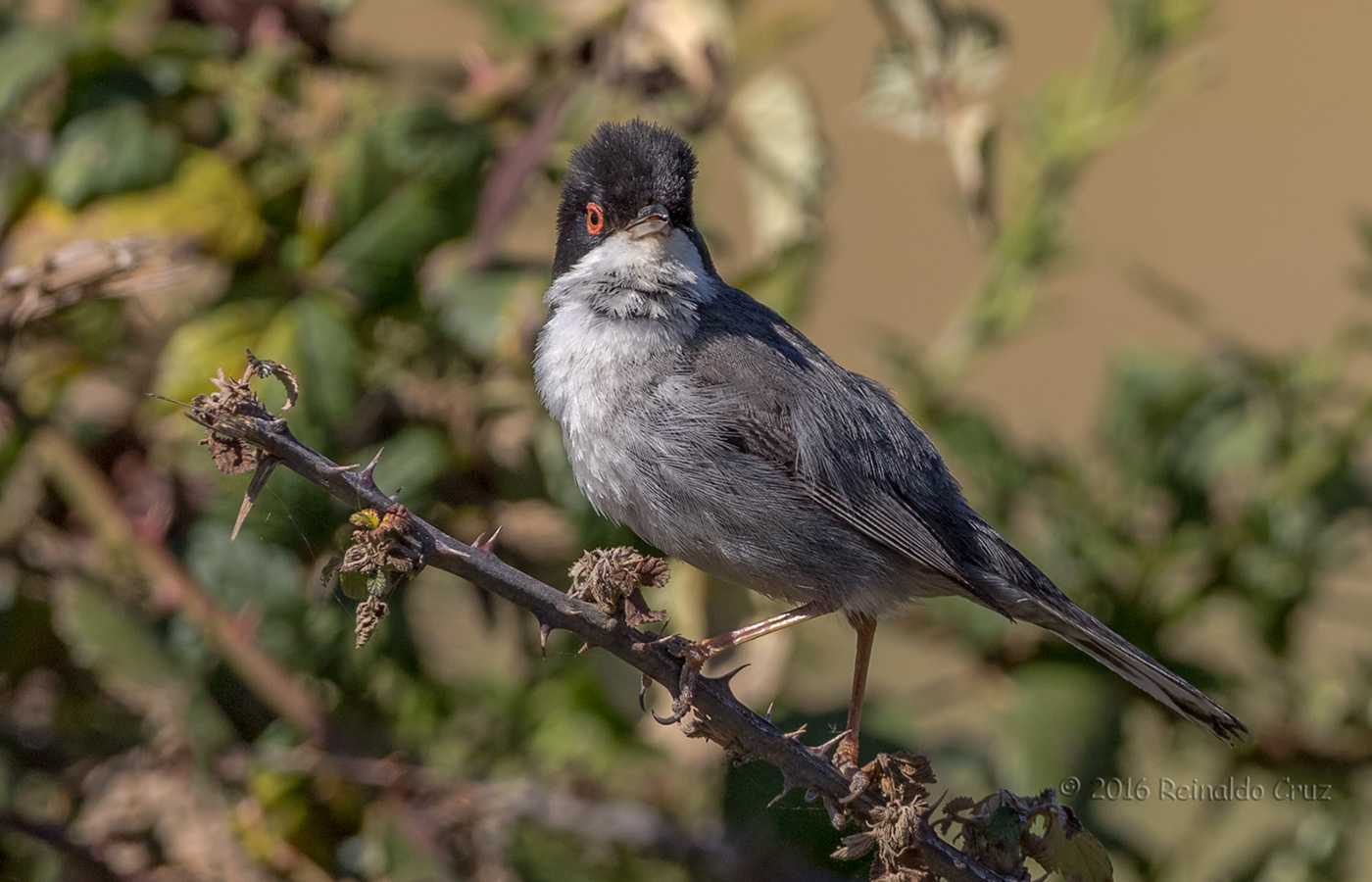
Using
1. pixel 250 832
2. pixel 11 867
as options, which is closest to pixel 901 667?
pixel 250 832

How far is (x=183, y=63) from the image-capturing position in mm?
3117

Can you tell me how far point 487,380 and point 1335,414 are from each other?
7.40ft

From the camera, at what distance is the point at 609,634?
5.99 ft

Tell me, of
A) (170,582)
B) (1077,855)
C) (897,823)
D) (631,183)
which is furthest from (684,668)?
(170,582)

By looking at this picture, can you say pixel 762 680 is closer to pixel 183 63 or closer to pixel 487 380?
pixel 487 380

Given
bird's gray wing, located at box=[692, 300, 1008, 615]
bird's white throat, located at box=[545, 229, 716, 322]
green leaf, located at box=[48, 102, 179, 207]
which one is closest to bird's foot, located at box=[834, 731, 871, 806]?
bird's gray wing, located at box=[692, 300, 1008, 615]

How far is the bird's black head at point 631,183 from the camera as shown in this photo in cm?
265

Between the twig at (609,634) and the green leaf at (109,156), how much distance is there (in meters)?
1.50

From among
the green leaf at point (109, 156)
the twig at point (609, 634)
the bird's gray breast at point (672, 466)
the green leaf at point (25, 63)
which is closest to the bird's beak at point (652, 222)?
the bird's gray breast at point (672, 466)

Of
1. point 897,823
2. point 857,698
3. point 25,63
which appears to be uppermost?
point 25,63

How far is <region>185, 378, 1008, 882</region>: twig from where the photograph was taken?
157cm

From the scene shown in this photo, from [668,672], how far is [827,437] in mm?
813

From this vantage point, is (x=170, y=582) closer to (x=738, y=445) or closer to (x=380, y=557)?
(x=738, y=445)

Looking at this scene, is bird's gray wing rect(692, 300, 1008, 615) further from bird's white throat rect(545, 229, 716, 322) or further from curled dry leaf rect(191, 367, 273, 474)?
curled dry leaf rect(191, 367, 273, 474)
